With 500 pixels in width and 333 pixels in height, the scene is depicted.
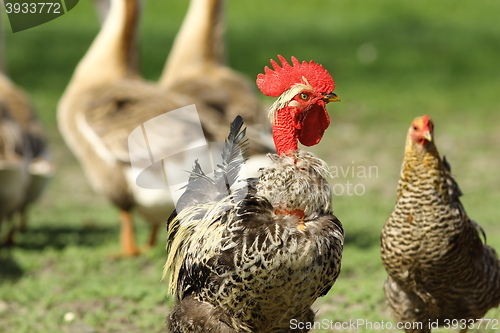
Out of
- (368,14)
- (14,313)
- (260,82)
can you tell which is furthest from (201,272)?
(368,14)

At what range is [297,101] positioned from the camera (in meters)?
3.31

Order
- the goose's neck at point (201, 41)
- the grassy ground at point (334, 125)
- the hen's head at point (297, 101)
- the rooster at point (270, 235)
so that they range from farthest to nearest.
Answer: the goose's neck at point (201, 41), the grassy ground at point (334, 125), the hen's head at point (297, 101), the rooster at point (270, 235)

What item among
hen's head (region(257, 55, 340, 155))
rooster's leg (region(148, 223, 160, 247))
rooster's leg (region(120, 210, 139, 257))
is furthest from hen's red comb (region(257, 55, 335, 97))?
rooster's leg (region(148, 223, 160, 247))

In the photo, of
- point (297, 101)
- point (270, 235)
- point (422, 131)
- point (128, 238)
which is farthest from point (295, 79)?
point (128, 238)

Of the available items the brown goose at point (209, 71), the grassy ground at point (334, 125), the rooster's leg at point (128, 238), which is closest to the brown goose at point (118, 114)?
the rooster's leg at point (128, 238)

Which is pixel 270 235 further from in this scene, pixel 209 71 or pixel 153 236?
pixel 209 71

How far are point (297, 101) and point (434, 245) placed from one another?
1.33m

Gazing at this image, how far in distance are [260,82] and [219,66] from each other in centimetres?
442

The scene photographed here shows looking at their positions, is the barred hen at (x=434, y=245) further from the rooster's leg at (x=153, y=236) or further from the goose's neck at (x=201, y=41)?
the goose's neck at (x=201, y=41)

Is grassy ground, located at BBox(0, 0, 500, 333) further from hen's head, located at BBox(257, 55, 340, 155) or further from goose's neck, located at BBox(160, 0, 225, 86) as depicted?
goose's neck, located at BBox(160, 0, 225, 86)

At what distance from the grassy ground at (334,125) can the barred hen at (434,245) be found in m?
0.89

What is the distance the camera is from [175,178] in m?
5.66

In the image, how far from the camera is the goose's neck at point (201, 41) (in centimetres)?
770

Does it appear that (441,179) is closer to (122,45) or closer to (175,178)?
(175,178)
